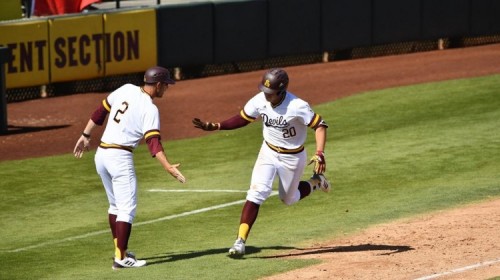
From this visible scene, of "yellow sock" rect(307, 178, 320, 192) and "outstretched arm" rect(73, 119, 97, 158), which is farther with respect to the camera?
"yellow sock" rect(307, 178, 320, 192)

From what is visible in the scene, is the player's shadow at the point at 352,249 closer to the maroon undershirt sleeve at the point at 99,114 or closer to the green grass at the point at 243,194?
the green grass at the point at 243,194

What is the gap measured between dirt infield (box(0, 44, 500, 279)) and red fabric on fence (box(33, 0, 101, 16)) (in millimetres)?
2374

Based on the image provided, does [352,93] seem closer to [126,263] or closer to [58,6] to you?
[58,6]

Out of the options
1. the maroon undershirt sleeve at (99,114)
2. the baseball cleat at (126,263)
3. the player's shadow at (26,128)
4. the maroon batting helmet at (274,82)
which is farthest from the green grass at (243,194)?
the player's shadow at (26,128)

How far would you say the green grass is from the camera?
43.6ft

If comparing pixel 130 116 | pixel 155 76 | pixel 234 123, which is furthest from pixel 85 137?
pixel 234 123

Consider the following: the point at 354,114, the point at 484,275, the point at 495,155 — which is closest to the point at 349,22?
the point at 354,114

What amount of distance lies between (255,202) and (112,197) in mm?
1534

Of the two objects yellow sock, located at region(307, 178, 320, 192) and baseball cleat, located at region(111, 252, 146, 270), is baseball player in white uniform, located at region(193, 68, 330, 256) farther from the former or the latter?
baseball cleat, located at region(111, 252, 146, 270)

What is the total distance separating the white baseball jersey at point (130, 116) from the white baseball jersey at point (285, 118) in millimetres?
1239

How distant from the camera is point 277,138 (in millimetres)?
13062

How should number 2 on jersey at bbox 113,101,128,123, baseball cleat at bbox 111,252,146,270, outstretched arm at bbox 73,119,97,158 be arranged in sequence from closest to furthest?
number 2 on jersey at bbox 113,101,128,123
baseball cleat at bbox 111,252,146,270
outstretched arm at bbox 73,119,97,158

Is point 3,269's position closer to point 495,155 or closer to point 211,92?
point 495,155

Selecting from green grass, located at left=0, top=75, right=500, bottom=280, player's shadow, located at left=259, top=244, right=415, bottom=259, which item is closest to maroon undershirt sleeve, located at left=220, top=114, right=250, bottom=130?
green grass, located at left=0, top=75, right=500, bottom=280
